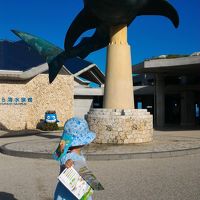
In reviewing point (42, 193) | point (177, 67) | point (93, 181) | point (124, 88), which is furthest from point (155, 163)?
point (177, 67)

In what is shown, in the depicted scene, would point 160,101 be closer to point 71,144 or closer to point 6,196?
point 6,196

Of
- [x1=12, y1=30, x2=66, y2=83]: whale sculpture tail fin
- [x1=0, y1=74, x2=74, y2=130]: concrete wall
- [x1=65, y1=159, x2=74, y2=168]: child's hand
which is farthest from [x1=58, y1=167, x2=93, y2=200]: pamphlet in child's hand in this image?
[x1=0, y1=74, x2=74, y2=130]: concrete wall

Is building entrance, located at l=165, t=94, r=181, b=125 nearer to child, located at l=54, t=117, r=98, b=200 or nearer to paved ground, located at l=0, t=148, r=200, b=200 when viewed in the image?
paved ground, located at l=0, t=148, r=200, b=200

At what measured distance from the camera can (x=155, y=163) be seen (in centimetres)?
980

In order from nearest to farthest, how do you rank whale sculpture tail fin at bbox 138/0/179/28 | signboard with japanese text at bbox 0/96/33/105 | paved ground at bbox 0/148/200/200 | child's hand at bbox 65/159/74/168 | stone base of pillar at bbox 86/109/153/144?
child's hand at bbox 65/159/74/168 → paved ground at bbox 0/148/200/200 → stone base of pillar at bbox 86/109/153/144 → whale sculpture tail fin at bbox 138/0/179/28 → signboard with japanese text at bbox 0/96/33/105

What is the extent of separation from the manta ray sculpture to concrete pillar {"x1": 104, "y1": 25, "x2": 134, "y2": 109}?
0.85m

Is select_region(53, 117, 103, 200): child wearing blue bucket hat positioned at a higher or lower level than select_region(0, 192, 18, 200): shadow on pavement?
higher

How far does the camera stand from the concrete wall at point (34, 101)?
2633 cm

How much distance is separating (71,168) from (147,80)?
39.7m

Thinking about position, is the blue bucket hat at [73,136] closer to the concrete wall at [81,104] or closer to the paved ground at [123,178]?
the paved ground at [123,178]

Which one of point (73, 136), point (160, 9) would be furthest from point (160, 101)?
point (73, 136)

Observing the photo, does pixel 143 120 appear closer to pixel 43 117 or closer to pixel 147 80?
pixel 43 117

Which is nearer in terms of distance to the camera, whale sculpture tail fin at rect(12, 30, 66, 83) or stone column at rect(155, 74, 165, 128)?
whale sculpture tail fin at rect(12, 30, 66, 83)

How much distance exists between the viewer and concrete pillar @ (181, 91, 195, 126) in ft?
99.0
